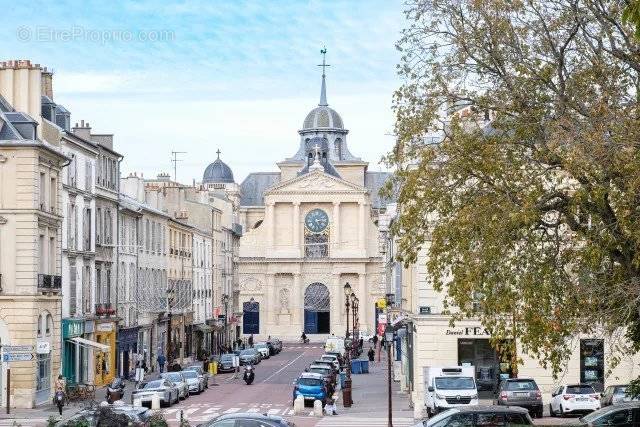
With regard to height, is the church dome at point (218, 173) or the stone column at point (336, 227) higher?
the church dome at point (218, 173)

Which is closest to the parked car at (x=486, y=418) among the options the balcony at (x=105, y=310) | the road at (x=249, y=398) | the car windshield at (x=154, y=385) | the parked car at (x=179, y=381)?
the road at (x=249, y=398)

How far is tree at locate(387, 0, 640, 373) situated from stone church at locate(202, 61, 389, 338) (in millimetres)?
115879

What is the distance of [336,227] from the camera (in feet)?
476

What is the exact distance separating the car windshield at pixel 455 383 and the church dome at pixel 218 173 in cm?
13051

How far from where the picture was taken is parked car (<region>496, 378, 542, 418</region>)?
42.0 metres

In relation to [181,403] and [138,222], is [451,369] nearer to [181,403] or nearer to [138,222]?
[181,403]

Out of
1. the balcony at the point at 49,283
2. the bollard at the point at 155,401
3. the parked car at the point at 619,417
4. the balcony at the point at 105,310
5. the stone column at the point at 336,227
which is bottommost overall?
the bollard at the point at 155,401

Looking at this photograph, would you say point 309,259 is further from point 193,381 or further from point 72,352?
point 72,352

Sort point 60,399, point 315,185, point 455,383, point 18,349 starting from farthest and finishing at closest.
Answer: point 315,185, point 18,349, point 60,399, point 455,383

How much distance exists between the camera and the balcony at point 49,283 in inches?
1925

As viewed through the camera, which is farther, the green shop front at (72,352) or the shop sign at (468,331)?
the green shop front at (72,352)

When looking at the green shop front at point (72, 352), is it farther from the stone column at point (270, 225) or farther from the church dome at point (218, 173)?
the church dome at point (218, 173)

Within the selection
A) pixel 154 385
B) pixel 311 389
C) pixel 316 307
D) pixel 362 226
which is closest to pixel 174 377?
pixel 154 385

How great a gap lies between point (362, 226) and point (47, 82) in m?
89.2
